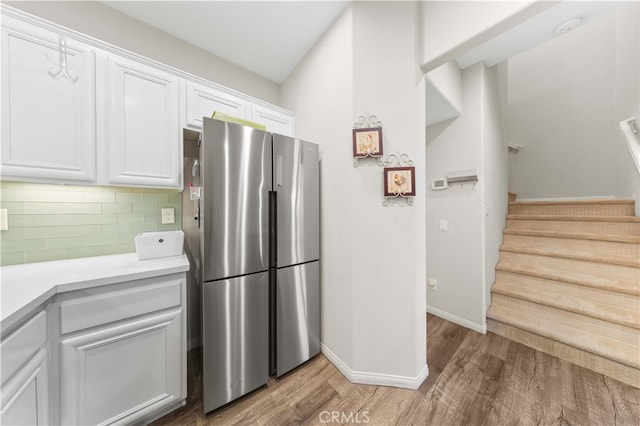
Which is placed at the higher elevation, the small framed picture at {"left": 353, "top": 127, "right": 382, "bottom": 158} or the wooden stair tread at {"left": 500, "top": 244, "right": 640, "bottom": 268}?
the small framed picture at {"left": 353, "top": 127, "right": 382, "bottom": 158}

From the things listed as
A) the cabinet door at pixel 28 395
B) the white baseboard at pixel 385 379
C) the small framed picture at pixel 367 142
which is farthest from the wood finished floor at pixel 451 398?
the small framed picture at pixel 367 142

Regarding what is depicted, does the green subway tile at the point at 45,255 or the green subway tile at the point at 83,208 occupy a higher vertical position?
the green subway tile at the point at 83,208

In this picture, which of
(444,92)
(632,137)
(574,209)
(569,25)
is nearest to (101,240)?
(444,92)

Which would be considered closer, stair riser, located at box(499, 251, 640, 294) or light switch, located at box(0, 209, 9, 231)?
light switch, located at box(0, 209, 9, 231)

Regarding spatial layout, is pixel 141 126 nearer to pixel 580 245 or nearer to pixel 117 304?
pixel 117 304

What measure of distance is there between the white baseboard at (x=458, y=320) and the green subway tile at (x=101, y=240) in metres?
3.18

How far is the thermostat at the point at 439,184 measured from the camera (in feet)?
8.20

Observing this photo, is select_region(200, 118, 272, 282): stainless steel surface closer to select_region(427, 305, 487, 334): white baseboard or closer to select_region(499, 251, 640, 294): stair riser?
select_region(427, 305, 487, 334): white baseboard

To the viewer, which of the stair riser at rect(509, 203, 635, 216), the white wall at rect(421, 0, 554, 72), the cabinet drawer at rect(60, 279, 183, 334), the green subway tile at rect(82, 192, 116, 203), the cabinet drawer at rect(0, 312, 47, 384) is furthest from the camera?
the stair riser at rect(509, 203, 635, 216)

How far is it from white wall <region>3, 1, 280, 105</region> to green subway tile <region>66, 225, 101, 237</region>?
134cm

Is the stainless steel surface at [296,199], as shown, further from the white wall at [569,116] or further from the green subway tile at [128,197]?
the white wall at [569,116]

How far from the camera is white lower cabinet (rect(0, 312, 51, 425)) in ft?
2.43

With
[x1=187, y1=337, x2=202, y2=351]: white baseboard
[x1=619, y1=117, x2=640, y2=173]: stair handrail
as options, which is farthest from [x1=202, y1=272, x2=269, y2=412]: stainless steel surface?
[x1=619, y1=117, x2=640, y2=173]: stair handrail

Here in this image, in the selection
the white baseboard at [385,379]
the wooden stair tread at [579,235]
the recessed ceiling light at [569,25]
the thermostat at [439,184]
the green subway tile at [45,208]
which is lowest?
the white baseboard at [385,379]
